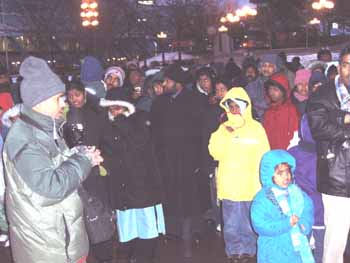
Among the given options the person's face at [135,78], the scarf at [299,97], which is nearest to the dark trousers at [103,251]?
the scarf at [299,97]

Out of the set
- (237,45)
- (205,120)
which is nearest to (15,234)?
(205,120)

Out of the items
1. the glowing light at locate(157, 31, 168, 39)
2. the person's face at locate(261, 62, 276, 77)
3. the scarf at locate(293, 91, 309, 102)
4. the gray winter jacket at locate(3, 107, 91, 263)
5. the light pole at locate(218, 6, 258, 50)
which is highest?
the light pole at locate(218, 6, 258, 50)

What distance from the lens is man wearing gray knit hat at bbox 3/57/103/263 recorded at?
316 centimetres

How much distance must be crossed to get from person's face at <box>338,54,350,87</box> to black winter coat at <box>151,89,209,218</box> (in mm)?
2173

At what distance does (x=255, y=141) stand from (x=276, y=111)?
746 millimetres

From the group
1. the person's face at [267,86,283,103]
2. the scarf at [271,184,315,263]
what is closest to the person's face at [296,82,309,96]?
the person's face at [267,86,283,103]

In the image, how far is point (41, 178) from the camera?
3.11 metres

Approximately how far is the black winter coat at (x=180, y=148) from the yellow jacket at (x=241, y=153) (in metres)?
0.52

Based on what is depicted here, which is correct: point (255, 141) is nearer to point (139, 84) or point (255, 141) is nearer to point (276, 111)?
point (276, 111)

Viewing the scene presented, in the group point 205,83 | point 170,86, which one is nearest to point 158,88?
point 205,83

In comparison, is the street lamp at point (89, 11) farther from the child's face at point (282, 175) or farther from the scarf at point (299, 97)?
the child's face at point (282, 175)

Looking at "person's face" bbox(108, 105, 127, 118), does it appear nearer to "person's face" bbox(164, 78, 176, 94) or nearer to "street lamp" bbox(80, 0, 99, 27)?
"person's face" bbox(164, 78, 176, 94)

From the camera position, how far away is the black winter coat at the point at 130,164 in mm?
5465

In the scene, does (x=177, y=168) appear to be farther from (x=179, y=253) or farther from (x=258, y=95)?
(x=258, y=95)
